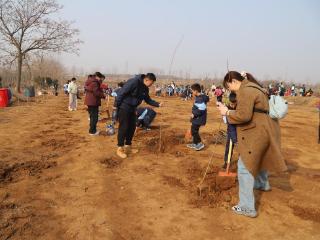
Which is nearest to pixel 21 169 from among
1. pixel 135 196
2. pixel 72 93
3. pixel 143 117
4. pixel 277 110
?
pixel 135 196

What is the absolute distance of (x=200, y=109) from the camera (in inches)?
314

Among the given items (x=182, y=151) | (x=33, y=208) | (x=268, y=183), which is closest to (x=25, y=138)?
(x=182, y=151)

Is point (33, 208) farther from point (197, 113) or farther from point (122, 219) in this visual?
point (197, 113)

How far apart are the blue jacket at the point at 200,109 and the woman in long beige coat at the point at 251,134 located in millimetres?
3313

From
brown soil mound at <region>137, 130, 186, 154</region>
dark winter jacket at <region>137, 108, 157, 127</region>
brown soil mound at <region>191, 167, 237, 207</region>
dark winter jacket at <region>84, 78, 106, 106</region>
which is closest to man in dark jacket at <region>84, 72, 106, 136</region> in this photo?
dark winter jacket at <region>84, 78, 106, 106</region>

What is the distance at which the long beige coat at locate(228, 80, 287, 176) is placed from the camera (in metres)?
4.35

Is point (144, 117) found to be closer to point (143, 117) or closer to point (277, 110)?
point (143, 117)

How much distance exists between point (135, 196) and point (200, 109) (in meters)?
3.39

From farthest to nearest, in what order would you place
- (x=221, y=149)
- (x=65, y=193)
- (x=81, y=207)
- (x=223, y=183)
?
1. (x=221, y=149)
2. (x=223, y=183)
3. (x=65, y=193)
4. (x=81, y=207)

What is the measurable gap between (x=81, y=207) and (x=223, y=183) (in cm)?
229

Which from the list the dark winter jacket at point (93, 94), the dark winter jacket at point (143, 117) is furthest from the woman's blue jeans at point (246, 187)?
the dark winter jacket at point (143, 117)

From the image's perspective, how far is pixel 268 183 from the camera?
5.66m

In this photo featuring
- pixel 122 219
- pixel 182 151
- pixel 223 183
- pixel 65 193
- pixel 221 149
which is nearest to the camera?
pixel 122 219

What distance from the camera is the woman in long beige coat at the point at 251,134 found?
14.3 feet
